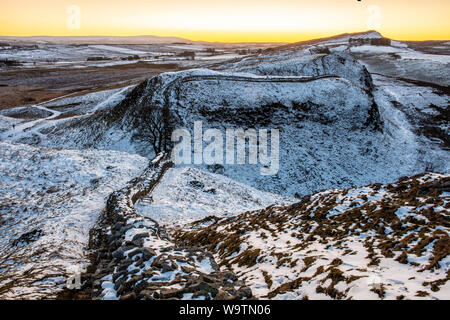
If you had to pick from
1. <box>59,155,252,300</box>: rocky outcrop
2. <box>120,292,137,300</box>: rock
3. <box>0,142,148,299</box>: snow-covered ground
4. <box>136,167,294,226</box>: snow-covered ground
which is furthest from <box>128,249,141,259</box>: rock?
<box>136,167,294,226</box>: snow-covered ground

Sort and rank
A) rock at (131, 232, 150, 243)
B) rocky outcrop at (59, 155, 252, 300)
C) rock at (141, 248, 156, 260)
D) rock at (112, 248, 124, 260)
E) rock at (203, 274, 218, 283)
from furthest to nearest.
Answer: rock at (131, 232, 150, 243) → rock at (112, 248, 124, 260) → rock at (141, 248, 156, 260) → rock at (203, 274, 218, 283) → rocky outcrop at (59, 155, 252, 300)

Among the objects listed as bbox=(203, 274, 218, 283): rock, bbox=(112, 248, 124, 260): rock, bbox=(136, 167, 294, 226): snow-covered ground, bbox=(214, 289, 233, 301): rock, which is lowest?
bbox=(136, 167, 294, 226): snow-covered ground

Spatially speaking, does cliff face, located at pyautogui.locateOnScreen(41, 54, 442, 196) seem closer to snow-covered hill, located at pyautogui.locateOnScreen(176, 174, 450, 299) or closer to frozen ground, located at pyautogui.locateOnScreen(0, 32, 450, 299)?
frozen ground, located at pyautogui.locateOnScreen(0, 32, 450, 299)

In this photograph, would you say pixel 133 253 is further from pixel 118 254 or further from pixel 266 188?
pixel 266 188

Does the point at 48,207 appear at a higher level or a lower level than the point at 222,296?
lower

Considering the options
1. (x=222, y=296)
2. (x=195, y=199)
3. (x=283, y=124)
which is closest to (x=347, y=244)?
(x=222, y=296)

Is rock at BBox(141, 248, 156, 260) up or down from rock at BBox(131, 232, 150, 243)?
up

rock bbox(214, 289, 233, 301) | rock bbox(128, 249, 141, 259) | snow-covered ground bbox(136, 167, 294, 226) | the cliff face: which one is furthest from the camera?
the cliff face

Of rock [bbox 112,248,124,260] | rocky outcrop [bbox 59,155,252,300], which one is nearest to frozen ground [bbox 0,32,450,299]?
rocky outcrop [bbox 59,155,252,300]

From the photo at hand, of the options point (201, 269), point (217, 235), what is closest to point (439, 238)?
point (201, 269)

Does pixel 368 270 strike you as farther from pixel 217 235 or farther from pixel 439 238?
pixel 217 235

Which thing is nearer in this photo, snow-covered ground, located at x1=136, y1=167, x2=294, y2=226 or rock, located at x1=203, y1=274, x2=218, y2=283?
rock, located at x1=203, y1=274, x2=218, y2=283
